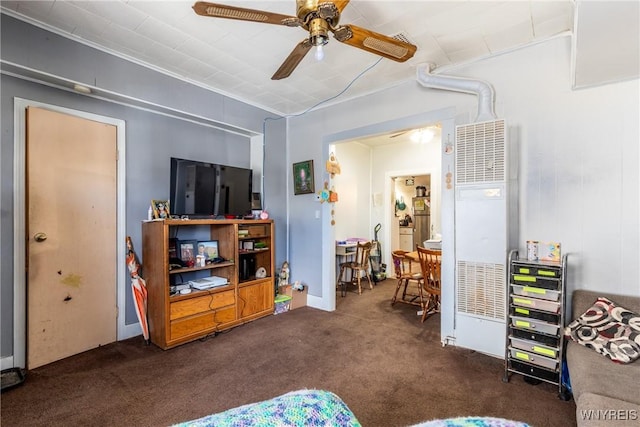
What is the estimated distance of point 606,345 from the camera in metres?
1.76

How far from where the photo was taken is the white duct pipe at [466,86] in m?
2.63

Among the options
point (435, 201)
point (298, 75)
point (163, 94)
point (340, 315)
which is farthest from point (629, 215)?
point (163, 94)

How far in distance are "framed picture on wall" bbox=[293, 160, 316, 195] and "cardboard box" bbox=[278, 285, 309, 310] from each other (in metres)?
1.32

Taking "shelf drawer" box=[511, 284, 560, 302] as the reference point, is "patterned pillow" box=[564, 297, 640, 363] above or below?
below

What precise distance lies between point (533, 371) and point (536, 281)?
0.63 m

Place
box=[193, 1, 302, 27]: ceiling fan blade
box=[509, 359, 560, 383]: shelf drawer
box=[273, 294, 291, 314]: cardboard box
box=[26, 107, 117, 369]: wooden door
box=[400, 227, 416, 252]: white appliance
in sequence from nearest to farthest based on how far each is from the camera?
box=[193, 1, 302, 27]: ceiling fan blade, box=[509, 359, 560, 383]: shelf drawer, box=[26, 107, 117, 369]: wooden door, box=[273, 294, 291, 314]: cardboard box, box=[400, 227, 416, 252]: white appliance

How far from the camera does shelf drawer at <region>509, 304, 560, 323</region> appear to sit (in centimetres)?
209

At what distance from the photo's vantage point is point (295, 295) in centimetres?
405

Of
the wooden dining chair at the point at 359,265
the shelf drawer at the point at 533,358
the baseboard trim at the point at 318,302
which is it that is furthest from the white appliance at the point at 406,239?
the shelf drawer at the point at 533,358

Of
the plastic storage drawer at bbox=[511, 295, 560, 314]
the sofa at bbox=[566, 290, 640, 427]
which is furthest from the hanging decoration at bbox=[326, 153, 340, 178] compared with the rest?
the sofa at bbox=[566, 290, 640, 427]

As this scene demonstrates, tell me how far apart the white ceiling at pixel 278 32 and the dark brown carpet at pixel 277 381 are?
2662 millimetres

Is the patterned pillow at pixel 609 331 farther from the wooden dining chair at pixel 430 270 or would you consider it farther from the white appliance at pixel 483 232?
the wooden dining chair at pixel 430 270

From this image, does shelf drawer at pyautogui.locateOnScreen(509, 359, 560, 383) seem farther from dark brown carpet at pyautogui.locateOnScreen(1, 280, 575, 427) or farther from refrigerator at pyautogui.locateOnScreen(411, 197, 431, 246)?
refrigerator at pyautogui.locateOnScreen(411, 197, 431, 246)

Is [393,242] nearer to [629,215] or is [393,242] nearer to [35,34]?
[629,215]
